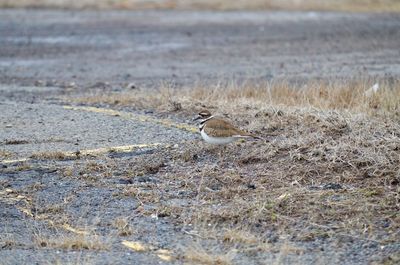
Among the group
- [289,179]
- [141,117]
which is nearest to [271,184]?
[289,179]

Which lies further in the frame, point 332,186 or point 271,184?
point 271,184

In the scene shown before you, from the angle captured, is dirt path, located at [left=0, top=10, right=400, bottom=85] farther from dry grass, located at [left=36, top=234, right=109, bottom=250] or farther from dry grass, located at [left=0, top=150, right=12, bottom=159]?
dry grass, located at [left=36, top=234, right=109, bottom=250]

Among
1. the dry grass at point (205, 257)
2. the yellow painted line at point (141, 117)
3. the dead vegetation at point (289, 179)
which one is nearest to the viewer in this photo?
the dry grass at point (205, 257)

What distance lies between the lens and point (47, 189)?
9.81m

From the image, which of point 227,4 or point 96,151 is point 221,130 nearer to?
point 96,151

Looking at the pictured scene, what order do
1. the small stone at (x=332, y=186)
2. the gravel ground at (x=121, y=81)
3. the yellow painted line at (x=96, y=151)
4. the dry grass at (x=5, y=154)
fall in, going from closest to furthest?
1. the gravel ground at (x=121, y=81)
2. the small stone at (x=332, y=186)
3. the yellow painted line at (x=96, y=151)
4. the dry grass at (x=5, y=154)

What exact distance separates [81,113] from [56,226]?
5.59 meters

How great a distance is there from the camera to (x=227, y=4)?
126ft

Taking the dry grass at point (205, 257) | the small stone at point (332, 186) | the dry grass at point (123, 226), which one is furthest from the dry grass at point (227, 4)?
the dry grass at point (205, 257)

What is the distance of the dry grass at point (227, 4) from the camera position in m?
37.5

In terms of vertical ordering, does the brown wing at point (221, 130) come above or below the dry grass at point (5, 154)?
above

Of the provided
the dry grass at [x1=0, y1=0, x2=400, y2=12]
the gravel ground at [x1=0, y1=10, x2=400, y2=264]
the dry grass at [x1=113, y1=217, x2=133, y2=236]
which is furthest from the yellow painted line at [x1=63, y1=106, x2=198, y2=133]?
the dry grass at [x1=0, y1=0, x2=400, y2=12]

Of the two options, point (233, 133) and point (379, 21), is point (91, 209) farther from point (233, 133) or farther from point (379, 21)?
point (379, 21)

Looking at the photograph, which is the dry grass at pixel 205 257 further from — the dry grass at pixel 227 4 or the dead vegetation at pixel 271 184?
the dry grass at pixel 227 4
